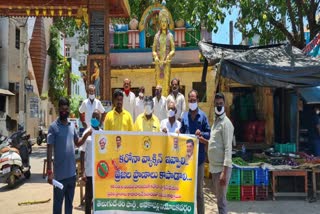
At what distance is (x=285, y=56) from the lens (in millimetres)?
9625

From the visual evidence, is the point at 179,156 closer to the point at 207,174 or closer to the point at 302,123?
the point at 207,174

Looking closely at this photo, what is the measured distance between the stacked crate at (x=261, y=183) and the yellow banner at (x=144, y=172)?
2679 millimetres

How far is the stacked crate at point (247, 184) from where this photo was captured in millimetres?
7797

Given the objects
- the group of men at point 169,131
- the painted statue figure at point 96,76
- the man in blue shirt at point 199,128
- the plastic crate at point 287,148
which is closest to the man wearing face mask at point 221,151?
the group of men at point 169,131

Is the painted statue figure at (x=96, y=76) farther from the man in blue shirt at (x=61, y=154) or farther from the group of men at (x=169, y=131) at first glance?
the man in blue shirt at (x=61, y=154)

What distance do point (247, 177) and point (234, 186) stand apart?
0.30 meters

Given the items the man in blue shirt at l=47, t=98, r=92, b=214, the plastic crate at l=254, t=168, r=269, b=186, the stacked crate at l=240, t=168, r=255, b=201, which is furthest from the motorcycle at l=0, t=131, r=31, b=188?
the plastic crate at l=254, t=168, r=269, b=186

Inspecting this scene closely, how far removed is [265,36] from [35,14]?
7714 millimetres

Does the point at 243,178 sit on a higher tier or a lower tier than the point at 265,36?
lower

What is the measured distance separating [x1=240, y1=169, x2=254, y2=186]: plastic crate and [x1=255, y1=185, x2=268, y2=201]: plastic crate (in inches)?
7.1

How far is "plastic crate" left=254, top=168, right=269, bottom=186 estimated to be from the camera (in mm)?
7770

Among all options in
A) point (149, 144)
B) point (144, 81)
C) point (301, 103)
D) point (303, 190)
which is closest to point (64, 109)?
point (149, 144)

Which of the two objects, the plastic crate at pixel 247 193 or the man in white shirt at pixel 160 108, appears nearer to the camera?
the plastic crate at pixel 247 193

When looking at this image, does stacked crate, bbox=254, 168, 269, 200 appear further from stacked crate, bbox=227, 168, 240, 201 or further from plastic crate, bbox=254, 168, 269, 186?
stacked crate, bbox=227, 168, 240, 201
